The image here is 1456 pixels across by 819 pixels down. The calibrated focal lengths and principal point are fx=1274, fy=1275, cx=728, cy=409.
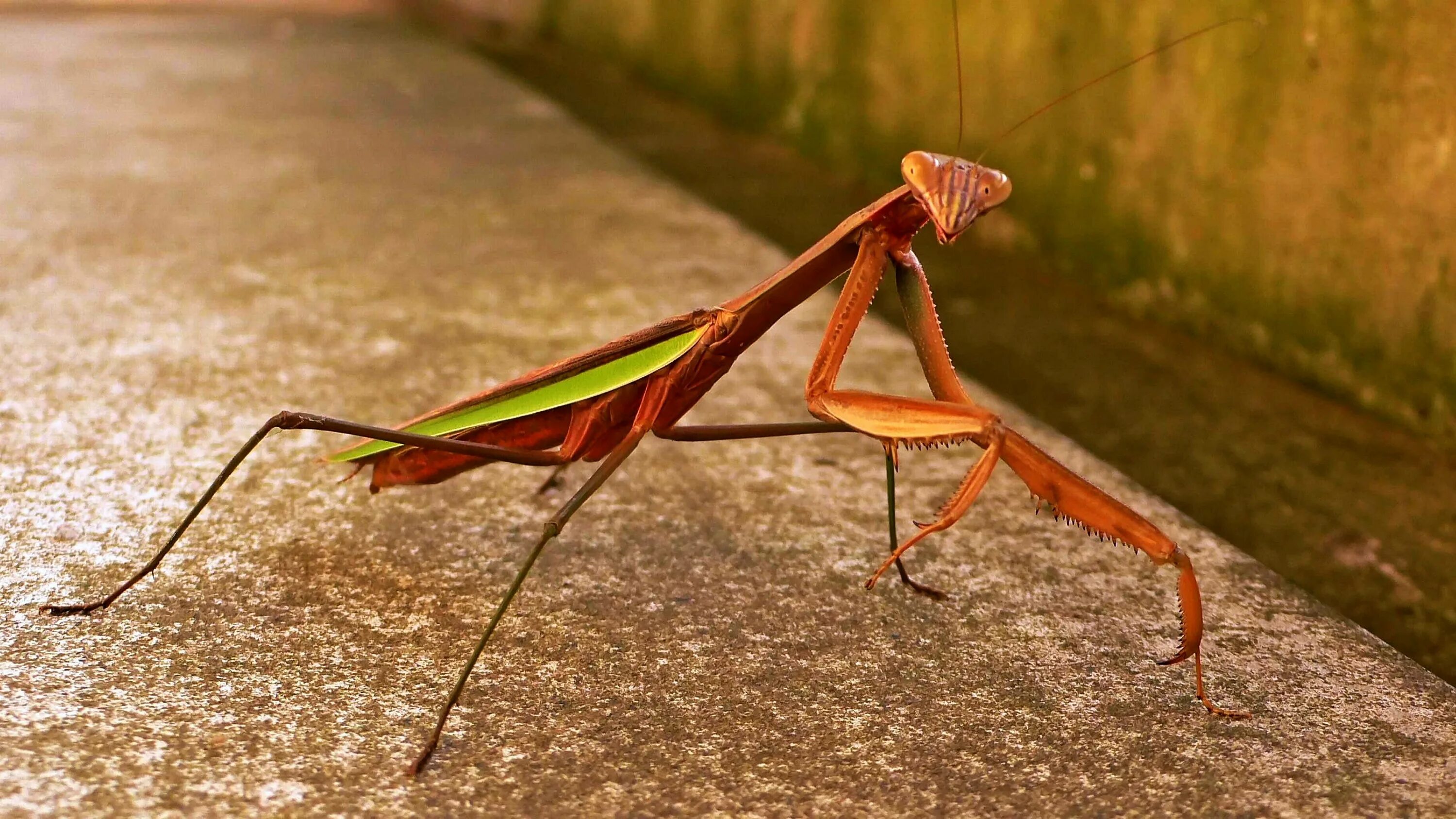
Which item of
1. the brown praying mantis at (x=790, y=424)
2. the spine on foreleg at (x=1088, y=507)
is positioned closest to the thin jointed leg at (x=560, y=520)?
the brown praying mantis at (x=790, y=424)

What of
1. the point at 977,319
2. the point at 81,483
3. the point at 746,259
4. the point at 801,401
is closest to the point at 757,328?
the point at 801,401

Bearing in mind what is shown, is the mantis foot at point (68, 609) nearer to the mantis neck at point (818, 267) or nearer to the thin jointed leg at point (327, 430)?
the thin jointed leg at point (327, 430)

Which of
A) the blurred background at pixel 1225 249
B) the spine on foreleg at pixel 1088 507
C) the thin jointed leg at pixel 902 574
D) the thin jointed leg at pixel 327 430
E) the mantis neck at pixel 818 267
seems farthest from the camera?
the blurred background at pixel 1225 249

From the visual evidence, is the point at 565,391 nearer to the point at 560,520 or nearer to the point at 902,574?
the point at 560,520

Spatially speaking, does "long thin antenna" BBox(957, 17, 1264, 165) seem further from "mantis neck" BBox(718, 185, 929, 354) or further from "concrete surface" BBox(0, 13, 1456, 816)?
"concrete surface" BBox(0, 13, 1456, 816)

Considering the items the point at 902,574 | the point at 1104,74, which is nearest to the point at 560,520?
the point at 902,574

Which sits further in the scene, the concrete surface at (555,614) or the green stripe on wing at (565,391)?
the green stripe on wing at (565,391)

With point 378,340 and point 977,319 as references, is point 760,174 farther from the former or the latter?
point 378,340
